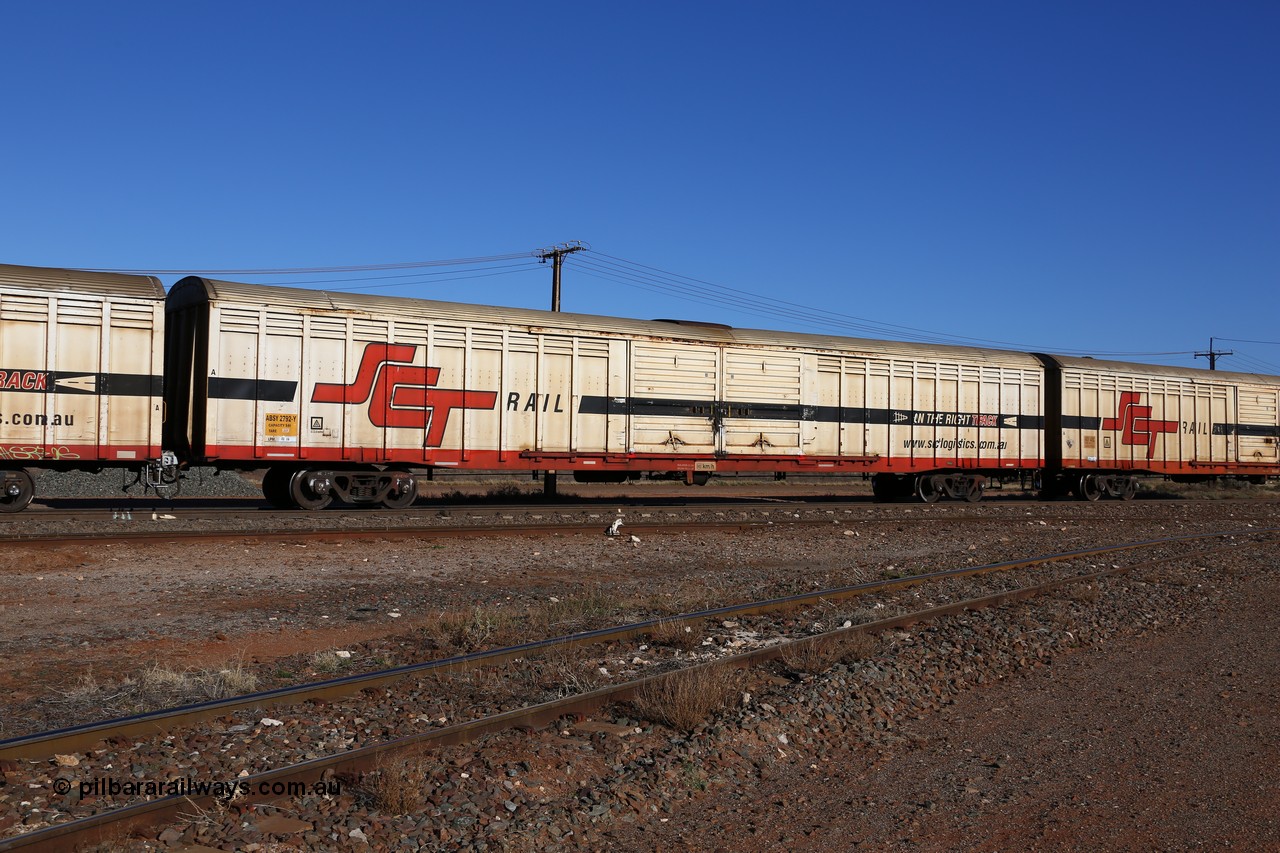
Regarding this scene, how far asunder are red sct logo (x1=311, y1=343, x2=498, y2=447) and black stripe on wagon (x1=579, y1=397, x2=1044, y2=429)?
291cm

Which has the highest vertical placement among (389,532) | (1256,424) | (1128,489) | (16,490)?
(1256,424)

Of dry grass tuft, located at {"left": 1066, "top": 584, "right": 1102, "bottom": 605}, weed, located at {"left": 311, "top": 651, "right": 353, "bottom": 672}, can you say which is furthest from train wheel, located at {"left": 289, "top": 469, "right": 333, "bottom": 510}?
dry grass tuft, located at {"left": 1066, "top": 584, "right": 1102, "bottom": 605}

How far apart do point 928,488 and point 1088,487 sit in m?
5.87

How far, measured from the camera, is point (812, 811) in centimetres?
486

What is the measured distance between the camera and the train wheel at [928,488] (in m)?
24.6

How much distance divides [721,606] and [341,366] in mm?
9507

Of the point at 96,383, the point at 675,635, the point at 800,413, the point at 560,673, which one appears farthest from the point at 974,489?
the point at 560,673

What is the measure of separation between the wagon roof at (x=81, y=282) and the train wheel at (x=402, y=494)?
16.9ft

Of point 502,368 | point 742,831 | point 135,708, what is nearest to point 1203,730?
point 742,831

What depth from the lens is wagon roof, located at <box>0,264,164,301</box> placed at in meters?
14.5

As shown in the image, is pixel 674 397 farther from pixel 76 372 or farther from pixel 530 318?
pixel 76 372

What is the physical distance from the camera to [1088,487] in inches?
1075

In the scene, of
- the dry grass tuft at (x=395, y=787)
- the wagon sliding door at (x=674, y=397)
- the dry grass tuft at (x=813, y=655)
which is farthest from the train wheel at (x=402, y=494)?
the dry grass tuft at (x=395, y=787)

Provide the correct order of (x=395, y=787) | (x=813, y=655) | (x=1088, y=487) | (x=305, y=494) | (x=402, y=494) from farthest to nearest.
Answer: (x=1088, y=487), (x=402, y=494), (x=305, y=494), (x=813, y=655), (x=395, y=787)
